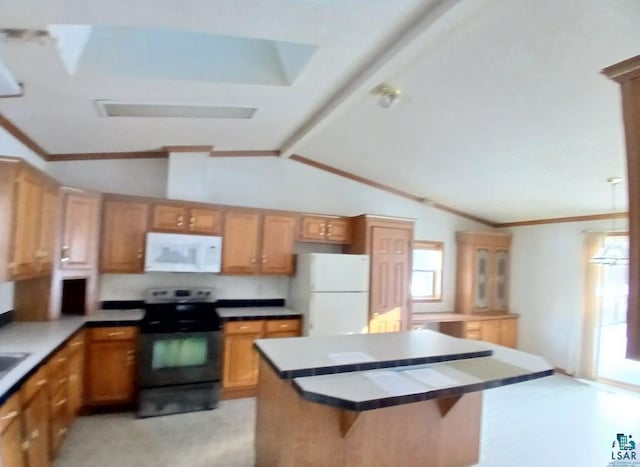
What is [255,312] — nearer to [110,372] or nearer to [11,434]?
[110,372]

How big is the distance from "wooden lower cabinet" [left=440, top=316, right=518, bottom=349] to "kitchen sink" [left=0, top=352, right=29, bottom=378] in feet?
16.4

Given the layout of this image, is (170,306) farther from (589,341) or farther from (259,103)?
(589,341)

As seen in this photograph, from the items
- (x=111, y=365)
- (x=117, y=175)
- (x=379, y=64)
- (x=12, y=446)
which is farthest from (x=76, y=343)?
(x=379, y=64)

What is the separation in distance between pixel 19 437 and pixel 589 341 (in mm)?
6153

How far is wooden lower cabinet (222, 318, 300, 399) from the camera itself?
3922 mm

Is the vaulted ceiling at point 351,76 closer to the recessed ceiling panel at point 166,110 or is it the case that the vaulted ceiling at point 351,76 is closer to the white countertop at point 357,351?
the recessed ceiling panel at point 166,110

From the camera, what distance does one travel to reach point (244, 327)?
4004 mm

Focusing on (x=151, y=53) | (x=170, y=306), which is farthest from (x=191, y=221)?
(x=151, y=53)

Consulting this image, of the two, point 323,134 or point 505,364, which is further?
point 323,134

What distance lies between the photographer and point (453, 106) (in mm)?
3090

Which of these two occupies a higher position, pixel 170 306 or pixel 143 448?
pixel 170 306

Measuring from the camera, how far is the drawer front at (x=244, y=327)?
12.9ft

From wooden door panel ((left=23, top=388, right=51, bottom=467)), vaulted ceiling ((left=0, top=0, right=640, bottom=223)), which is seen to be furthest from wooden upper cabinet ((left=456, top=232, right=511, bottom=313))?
wooden door panel ((left=23, top=388, right=51, bottom=467))

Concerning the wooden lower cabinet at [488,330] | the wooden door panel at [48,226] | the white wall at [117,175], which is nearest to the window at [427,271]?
the wooden lower cabinet at [488,330]
